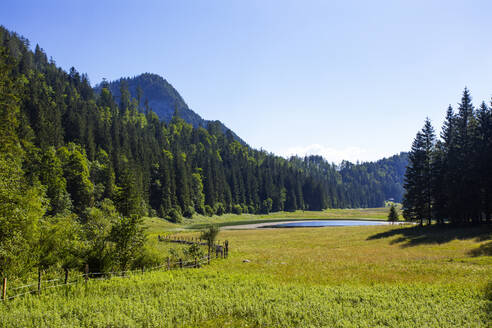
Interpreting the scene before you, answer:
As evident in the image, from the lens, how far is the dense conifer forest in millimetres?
23812

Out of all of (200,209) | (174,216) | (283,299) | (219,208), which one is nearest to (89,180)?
(174,216)

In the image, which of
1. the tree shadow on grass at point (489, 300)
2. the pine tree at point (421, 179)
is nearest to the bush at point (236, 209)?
the pine tree at point (421, 179)

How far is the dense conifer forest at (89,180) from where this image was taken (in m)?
23.8

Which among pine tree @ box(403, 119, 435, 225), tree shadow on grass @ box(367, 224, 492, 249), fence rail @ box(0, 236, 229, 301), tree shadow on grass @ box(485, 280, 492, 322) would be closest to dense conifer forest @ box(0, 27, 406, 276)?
fence rail @ box(0, 236, 229, 301)

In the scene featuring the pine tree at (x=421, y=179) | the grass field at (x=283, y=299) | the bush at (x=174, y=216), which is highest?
the pine tree at (x=421, y=179)

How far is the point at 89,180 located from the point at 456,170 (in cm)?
8800

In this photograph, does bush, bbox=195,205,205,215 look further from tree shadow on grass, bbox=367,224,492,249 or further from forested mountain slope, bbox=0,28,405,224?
tree shadow on grass, bbox=367,224,492,249

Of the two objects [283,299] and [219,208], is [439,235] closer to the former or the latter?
[283,299]

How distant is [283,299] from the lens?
16250 millimetres

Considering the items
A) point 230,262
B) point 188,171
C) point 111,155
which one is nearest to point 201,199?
point 188,171

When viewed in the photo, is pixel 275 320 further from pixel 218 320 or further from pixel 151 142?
pixel 151 142

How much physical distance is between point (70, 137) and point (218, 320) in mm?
107004

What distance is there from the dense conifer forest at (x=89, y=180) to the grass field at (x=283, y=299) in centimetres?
590

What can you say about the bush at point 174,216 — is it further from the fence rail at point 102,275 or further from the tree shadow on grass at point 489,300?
the tree shadow on grass at point 489,300
